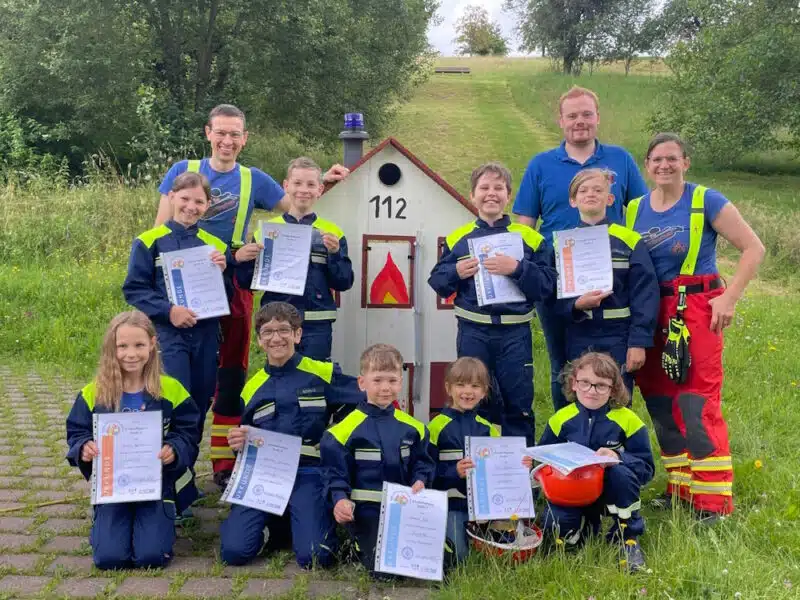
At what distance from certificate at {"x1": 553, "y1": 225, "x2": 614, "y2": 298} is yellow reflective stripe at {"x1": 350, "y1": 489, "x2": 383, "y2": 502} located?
1.49m

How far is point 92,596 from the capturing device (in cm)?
336

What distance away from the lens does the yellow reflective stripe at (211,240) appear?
4.46m

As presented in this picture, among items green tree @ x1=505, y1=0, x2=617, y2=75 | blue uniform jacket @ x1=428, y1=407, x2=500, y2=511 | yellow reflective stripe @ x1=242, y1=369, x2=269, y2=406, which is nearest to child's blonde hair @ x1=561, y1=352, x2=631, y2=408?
blue uniform jacket @ x1=428, y1=407, x2=500, y2=511

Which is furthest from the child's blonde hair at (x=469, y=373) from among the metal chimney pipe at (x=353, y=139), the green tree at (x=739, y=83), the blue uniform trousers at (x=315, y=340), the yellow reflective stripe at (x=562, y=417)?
the green tree at (x=739, y=83)

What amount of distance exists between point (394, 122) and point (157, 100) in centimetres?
1093

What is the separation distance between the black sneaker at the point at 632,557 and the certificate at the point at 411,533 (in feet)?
2.71

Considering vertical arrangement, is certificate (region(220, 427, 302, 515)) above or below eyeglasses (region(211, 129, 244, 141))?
below

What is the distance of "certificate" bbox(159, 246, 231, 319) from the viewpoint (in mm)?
4344

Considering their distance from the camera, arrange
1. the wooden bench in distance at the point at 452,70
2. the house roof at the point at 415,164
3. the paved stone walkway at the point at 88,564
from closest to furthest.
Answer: the paved stone walkway at the point at 88,564 < the house roof at the point at 415,164 < the wooden bench in distance at the point at 452,70

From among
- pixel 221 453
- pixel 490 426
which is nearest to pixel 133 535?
pixel 221 453

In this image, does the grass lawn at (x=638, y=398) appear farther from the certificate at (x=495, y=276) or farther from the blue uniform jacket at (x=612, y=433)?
the certificate at (x=495, y=276)

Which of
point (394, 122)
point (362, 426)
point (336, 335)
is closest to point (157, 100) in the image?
point (394, 122)

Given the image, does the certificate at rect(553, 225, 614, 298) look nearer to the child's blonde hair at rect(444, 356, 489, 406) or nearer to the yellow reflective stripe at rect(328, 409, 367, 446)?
the child's blonde hair at rect(444, 356, 489, 406)

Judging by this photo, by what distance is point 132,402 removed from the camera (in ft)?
12.8
